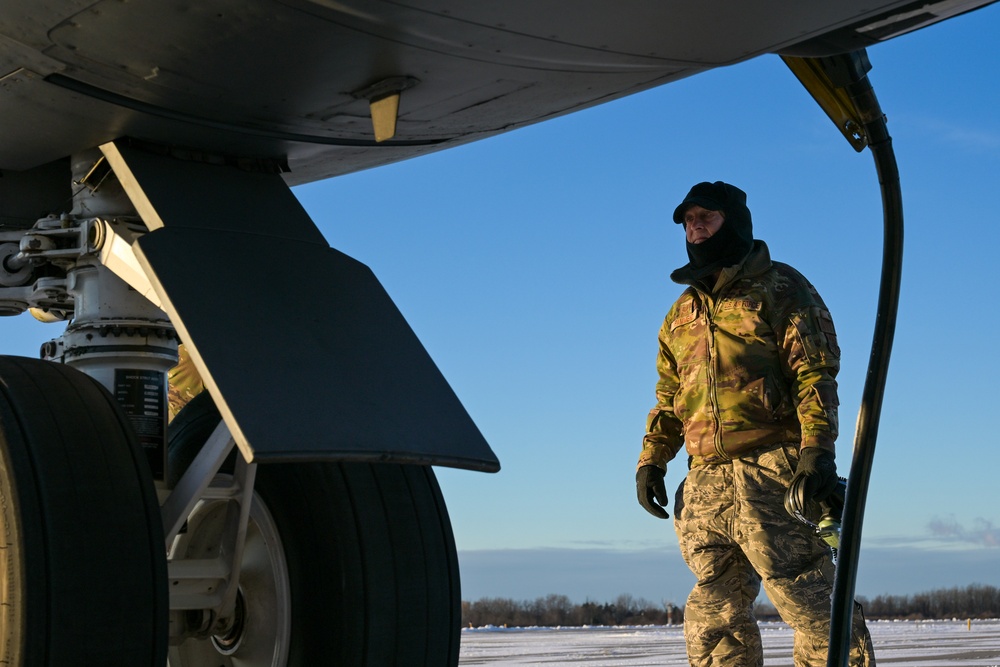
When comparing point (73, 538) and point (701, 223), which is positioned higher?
point (701, 223)

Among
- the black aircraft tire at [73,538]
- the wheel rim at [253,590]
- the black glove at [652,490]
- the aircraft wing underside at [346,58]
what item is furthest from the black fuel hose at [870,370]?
the black aircraft tire at [73,538]

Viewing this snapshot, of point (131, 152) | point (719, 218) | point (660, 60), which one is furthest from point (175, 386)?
point (660, 60)

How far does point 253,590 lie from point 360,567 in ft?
1.12

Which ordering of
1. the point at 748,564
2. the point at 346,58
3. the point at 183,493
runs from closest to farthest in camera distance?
1. the point at 346,58
2. the point at 183,493
3. the point at 748,564

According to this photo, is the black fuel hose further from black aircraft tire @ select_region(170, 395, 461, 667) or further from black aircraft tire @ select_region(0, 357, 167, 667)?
black aircraft tire @ select_region(0, 357, 167, 667)

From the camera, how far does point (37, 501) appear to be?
252cm

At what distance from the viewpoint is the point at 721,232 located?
347 centimetres

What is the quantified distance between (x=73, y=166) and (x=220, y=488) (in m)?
0.98

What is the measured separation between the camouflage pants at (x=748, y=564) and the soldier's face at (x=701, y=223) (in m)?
0.64

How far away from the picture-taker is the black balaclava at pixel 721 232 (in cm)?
347

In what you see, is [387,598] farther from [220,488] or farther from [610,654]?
[610,654]

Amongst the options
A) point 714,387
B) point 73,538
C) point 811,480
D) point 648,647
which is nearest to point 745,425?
point 714,387

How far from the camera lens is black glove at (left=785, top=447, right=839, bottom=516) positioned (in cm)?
311

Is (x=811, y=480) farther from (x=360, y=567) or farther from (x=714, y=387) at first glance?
(x=360, y=567)
